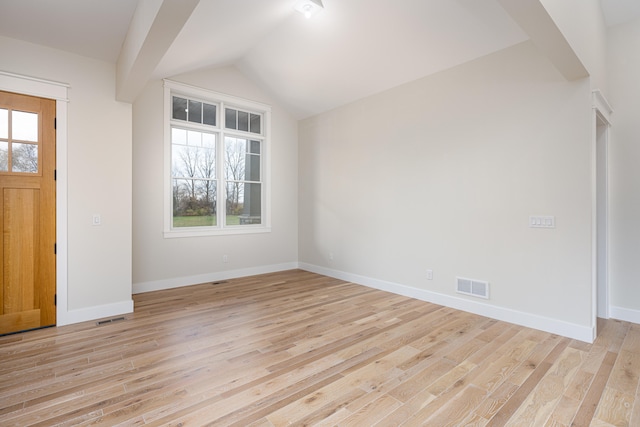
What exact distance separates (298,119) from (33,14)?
414 centimetres

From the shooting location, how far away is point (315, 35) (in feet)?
13.8

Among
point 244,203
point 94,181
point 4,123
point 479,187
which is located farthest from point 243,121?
point 479,187

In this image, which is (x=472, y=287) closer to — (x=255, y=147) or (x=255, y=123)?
(x=255, y=147)

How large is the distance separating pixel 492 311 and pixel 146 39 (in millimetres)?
4311

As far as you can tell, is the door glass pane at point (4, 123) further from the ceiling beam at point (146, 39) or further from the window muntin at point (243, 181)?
the window muntin at point (243, 181)

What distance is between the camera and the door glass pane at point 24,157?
315 cm

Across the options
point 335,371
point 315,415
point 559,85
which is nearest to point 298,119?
point 559,85

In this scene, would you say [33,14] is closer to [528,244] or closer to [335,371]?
[335,371]

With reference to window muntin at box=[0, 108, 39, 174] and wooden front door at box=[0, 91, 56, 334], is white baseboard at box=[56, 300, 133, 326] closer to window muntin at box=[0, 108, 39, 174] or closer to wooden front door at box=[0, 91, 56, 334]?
wooden front door at box=[0, 91, 56, 334]

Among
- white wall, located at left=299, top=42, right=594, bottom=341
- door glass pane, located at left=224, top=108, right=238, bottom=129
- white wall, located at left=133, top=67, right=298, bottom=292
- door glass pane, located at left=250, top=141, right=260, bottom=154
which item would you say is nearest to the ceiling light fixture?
white wall, located at left=299, top=42, right=594, bottom=341

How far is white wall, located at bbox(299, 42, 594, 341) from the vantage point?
311cm

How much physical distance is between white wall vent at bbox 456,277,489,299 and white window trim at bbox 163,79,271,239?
3509mm

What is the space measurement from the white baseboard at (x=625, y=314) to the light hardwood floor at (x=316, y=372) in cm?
16

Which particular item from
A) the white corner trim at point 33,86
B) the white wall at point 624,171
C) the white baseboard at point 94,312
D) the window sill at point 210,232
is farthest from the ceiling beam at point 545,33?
the window sill at point 210,232
